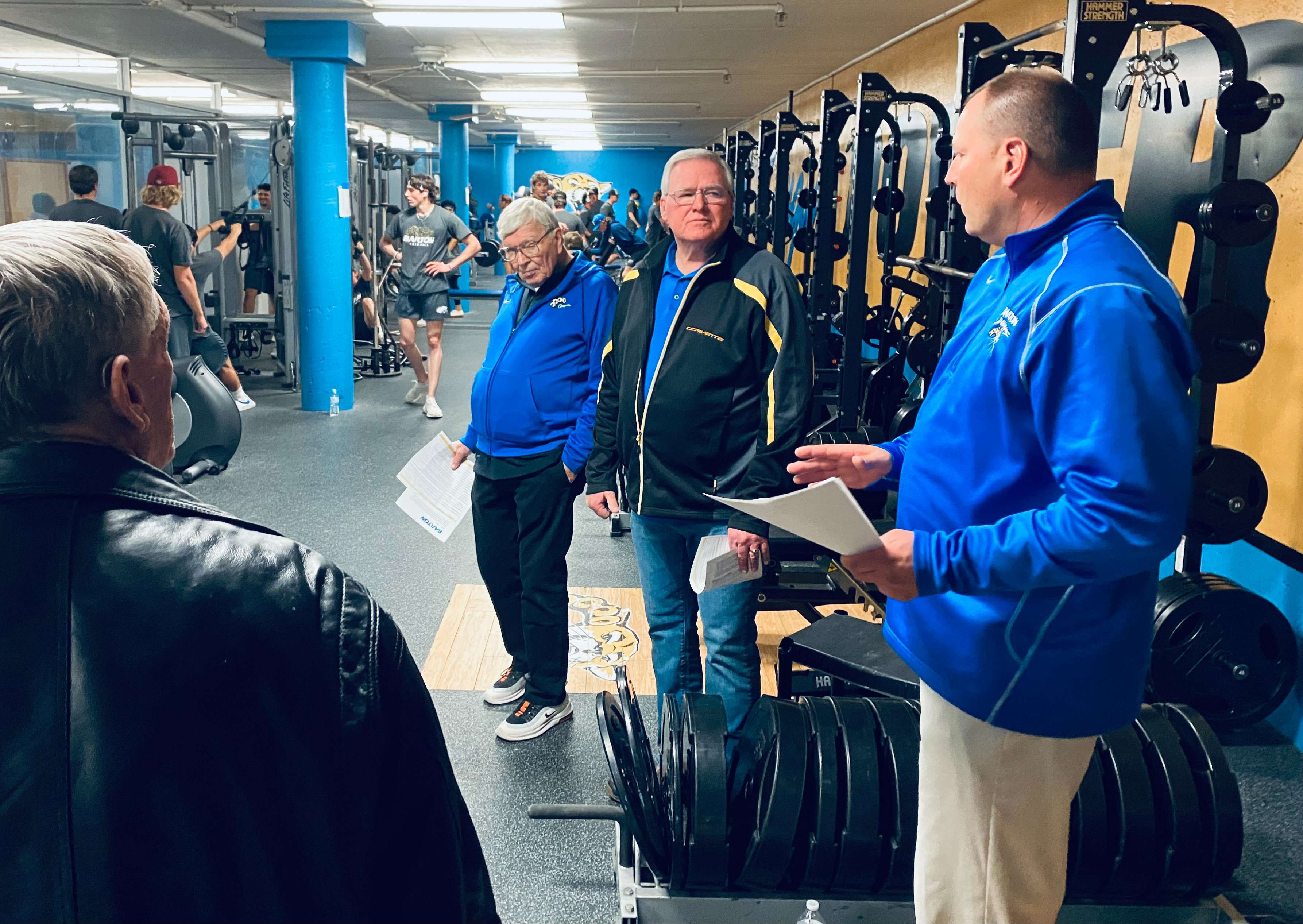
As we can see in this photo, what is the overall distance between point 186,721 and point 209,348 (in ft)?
23.3

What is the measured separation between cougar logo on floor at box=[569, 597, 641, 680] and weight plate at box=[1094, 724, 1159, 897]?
1.71m

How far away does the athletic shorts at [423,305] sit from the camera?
819 cm

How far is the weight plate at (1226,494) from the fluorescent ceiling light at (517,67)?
849cm

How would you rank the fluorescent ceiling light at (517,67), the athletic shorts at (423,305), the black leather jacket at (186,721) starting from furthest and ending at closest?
1. the fluorescent ceiling light at (517,67)
2. the athletic shorts at (423,305)
3. the black leather jacket at (186,721)

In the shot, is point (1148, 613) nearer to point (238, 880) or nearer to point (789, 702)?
point (789, 702)

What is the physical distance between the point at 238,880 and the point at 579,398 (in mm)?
2322

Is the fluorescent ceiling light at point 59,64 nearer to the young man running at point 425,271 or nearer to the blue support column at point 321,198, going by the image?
the blue support column at point 321,198

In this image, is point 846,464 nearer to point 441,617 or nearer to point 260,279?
point 441,617

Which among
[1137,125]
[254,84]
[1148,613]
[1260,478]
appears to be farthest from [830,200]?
[254,84]

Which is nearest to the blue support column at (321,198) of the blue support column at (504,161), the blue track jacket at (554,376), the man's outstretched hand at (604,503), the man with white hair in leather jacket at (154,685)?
the blue track jacket at (554,376)

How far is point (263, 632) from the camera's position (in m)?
0.81

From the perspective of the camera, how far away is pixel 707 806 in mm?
2203

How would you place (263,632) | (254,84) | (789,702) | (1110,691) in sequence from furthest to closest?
(254,84) < (789,702) < (1110,691) < (263,632)

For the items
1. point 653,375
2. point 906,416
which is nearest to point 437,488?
point 653,375
